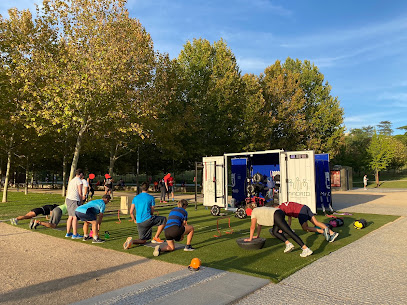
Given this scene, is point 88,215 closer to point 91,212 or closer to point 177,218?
point 91,212

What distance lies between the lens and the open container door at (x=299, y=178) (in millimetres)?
12242

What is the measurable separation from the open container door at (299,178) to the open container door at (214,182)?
2752mm

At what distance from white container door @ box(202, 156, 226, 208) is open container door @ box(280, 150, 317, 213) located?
2.75 m

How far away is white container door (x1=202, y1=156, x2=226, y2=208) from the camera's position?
1420 centimetres

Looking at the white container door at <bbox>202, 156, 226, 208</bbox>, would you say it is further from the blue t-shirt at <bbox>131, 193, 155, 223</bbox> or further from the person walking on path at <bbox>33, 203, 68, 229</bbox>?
the blue t-shirt at <bbox>131, 193, 155, 223</bbox>

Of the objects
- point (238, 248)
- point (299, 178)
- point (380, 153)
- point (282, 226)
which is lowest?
point (238, 248)

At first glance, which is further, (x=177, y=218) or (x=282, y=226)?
(x=177, y=218)

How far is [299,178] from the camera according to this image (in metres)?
12.5

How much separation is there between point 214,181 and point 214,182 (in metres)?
0.06

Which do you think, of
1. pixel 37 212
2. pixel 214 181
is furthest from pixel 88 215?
pixel 214 181

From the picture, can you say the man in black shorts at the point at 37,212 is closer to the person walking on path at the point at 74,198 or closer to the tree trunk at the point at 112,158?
the person walking on path at the point at 74,198

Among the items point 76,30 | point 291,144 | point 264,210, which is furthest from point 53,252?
point 291,144

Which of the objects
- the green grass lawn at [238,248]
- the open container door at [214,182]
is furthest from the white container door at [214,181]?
the green grass lawn at [238,248]

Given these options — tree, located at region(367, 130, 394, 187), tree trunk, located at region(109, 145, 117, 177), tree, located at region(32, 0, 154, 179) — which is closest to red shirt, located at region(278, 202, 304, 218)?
tree, located at region(32, 0, 154, 179)
